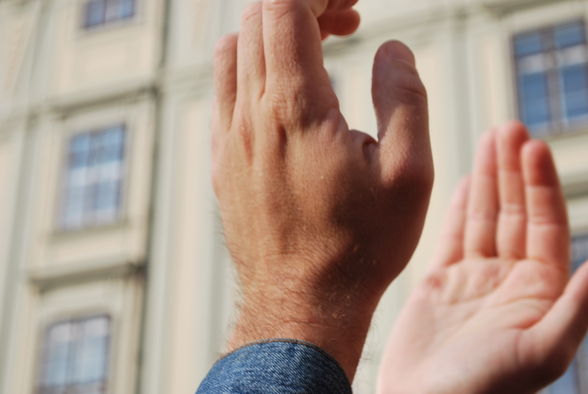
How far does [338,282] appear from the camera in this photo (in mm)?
1050

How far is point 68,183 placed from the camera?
1010cm

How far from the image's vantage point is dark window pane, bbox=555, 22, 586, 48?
328 inches

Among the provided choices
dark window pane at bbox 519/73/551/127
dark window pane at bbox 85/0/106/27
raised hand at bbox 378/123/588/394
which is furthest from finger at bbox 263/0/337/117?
dark window pane at bbox 85/0/106/27

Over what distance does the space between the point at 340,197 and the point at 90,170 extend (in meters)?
9.28

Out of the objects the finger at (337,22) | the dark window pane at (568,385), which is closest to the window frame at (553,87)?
the dark window pane at (568,385)

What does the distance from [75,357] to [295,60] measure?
8.61m

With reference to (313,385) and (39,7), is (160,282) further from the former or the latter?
(313,385)

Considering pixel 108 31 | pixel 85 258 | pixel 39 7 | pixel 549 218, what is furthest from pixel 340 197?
pixel 39 7

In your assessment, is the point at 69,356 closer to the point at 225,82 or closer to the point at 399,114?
the point at 225,82

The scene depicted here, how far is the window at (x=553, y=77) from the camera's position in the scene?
8.14 metres

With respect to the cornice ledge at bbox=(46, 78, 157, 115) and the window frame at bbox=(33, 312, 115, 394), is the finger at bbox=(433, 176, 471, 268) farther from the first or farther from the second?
the cornice ledge at bbox=(46, 78, 157, 115)

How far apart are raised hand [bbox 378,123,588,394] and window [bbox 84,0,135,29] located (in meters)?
8.77

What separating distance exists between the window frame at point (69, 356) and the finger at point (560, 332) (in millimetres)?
7425

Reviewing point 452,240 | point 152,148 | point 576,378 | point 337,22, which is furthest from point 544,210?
point 152,148
